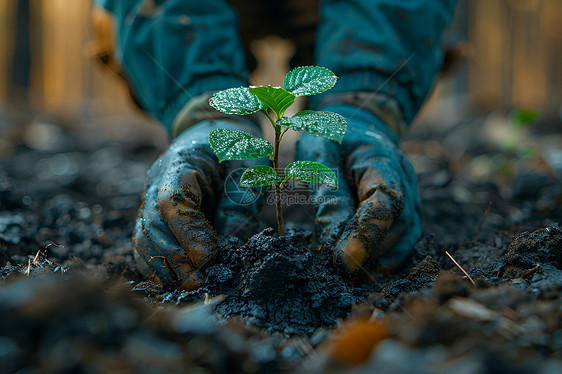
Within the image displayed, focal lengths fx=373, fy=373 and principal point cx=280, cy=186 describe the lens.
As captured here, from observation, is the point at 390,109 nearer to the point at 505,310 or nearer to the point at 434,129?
the point at 505,310

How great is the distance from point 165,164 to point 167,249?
292 millimetres

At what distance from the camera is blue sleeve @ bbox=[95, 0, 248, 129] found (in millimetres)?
1519

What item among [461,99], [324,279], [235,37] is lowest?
[461,99]

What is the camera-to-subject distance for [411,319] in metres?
0.70

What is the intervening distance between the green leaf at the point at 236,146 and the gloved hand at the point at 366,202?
334 millimetres

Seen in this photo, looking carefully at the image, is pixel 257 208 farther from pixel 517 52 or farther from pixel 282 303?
pixel 517 52

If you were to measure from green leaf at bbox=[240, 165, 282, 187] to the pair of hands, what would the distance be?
0.22 meters

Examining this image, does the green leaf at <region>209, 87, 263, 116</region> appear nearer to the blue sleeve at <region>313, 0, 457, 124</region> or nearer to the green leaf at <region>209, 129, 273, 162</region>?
the green leaf at <region>209, 129, 273, 162</region>

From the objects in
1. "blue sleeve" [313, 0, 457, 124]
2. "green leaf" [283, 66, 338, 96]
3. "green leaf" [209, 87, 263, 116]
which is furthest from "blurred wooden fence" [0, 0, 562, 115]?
"green leaf" [209, 87, 263, 116]

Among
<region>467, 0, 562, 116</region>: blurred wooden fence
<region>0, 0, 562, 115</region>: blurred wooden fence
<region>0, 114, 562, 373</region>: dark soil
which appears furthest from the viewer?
<region>0, 0, 562, 115</region>: blurred wooden fence

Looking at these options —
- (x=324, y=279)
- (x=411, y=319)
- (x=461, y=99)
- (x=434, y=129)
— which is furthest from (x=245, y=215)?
(x=461, y=99)

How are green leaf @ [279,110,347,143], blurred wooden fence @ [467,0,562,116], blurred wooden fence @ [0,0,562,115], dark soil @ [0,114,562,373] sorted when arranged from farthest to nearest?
blurred wooden fence @ [0,0,562,115], blurred wooden fence @ [467,0,562,116], green leaf @ [279,110,347,143], dark soil @ [0,114,562,373]

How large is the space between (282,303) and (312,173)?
339 millimetres

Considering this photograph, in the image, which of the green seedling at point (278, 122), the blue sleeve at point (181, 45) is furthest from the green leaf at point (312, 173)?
the blue sleeve at point (181, 45)
